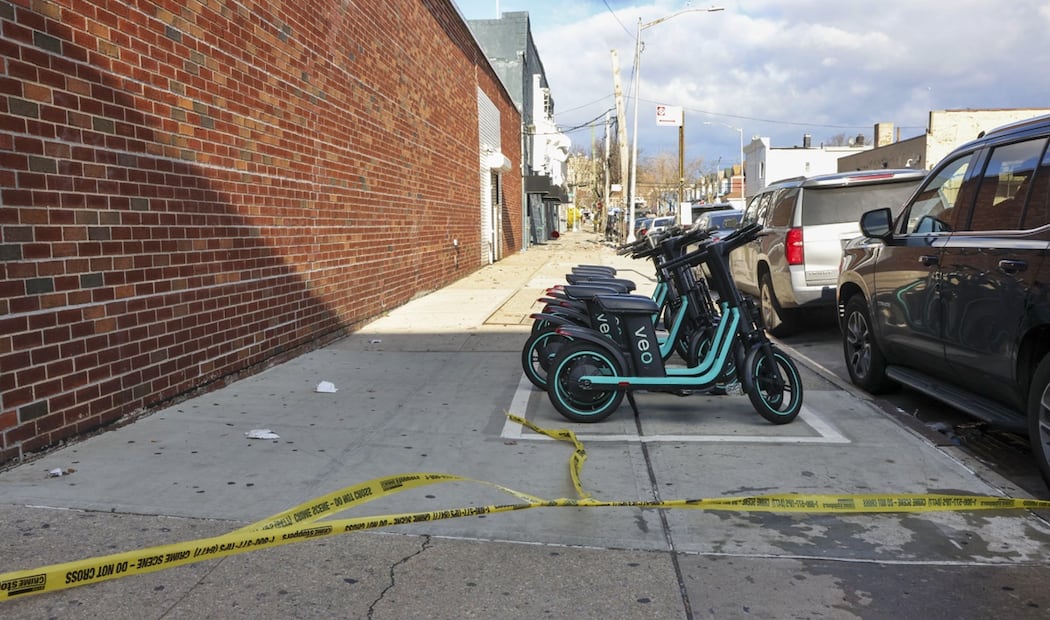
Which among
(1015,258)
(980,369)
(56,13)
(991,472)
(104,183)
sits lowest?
(991,472)

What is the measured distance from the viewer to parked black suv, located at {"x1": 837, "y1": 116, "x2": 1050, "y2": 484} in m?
4.35

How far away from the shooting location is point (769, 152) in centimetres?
7100

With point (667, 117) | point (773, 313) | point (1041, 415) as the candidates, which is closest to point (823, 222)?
point (773, 313)

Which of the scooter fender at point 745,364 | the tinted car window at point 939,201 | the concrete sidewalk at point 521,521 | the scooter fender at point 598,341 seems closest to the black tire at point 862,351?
the concrete sidewalk at point 521,521

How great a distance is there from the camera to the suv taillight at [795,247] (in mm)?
8953

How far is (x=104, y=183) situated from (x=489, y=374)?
366cm

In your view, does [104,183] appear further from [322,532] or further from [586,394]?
[586,394]

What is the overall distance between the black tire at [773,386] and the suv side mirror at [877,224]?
4.28 ft

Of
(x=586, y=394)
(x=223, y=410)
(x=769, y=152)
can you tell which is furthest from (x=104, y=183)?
(x=769, y=152)

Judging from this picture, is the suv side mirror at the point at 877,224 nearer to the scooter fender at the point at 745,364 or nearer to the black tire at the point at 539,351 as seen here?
the scooter fender at the point at 745,364

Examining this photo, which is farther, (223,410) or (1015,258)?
(223,410)

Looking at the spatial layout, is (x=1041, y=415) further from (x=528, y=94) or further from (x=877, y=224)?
(x=528, y=94)

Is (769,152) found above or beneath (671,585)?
above

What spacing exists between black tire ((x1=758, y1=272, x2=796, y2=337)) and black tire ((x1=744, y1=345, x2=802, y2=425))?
13.3 ft
